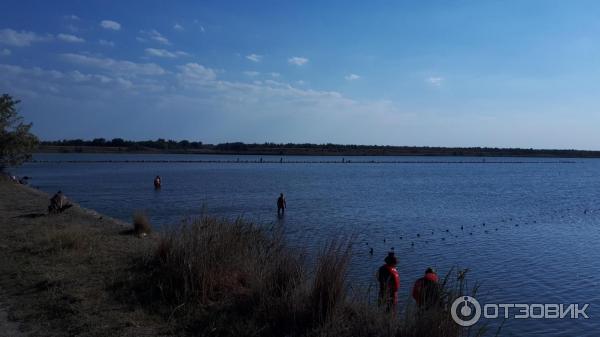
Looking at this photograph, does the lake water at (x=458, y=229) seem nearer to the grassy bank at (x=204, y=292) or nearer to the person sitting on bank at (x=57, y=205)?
the grassy bank at (x=204, y=292)

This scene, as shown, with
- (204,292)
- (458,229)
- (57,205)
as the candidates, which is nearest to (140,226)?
(57,205)

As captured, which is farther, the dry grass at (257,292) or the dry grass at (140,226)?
the dry grass at (140,226)

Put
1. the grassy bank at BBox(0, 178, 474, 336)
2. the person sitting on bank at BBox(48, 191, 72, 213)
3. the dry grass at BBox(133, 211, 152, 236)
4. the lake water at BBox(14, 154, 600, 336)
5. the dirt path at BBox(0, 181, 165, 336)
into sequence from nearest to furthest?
the grassy bank at BBox(0, 178, 474, 336) → the dirt path at BBox(0, 181, 165, 336) → the lake water at BBox(14, 154, 600, 336) → the dry grass at BBox(133, 211, 152, 236) → the person sitting on bank at BBox(48, 191, 72, 213)

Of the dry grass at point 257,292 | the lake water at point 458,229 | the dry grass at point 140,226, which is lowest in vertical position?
the lake water at point 458,229

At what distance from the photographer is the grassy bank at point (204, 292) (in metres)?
7.05

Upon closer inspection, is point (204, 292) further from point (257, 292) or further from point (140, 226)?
point (140, 226)

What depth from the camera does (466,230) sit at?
26391 mm

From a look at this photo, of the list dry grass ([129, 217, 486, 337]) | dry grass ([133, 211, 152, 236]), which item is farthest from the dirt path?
dry grass ([133, 211, 152, 236])

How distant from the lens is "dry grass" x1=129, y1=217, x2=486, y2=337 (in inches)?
270

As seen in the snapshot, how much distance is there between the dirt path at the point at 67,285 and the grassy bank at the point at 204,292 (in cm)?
3

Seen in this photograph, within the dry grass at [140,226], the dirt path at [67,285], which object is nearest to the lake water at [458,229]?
the dirt path at [67,285]

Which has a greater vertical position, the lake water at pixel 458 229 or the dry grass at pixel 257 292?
the dry grass at pixel 257 292

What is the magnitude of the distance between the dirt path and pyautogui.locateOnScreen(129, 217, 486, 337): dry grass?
1.96 feet

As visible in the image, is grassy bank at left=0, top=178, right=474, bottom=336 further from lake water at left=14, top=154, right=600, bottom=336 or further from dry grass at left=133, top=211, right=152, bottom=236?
dry grass at left=133, top=211, right=152, bottom=236
